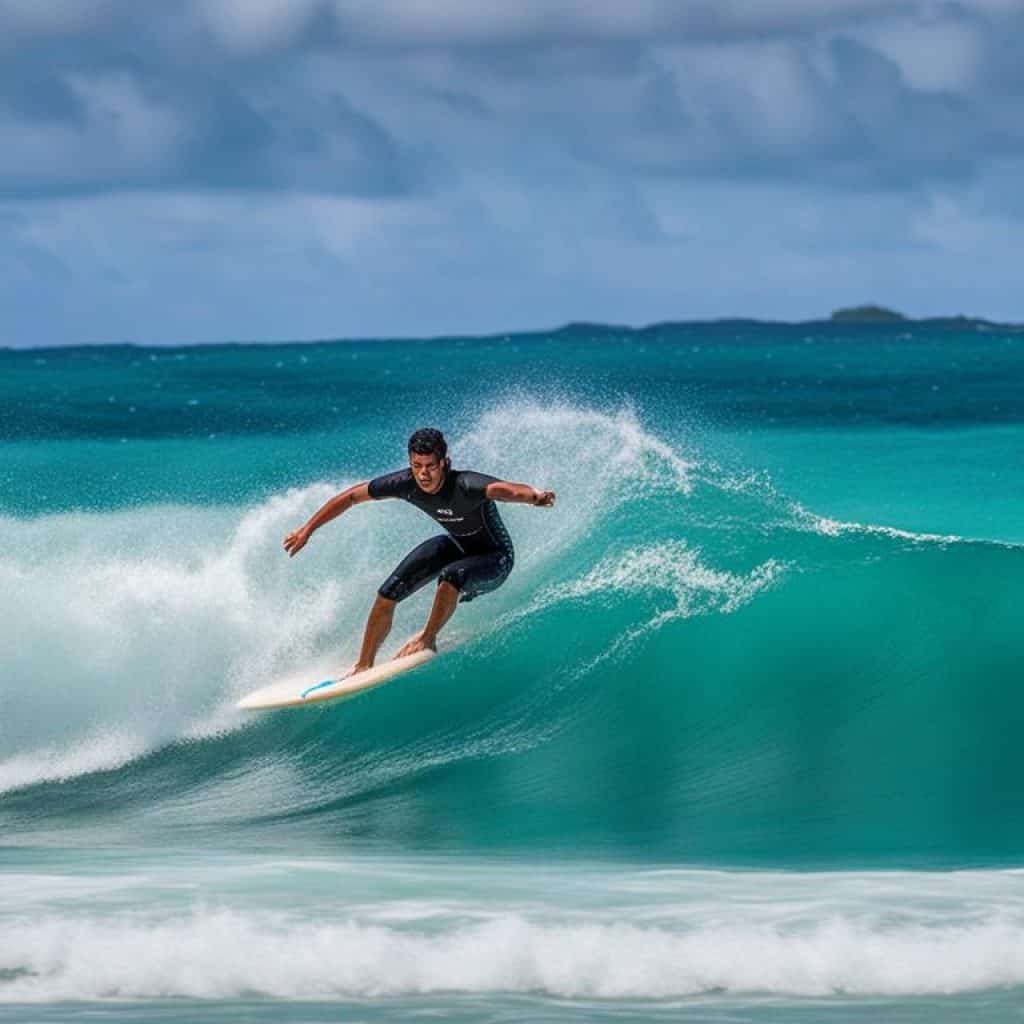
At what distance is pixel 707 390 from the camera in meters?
59.2

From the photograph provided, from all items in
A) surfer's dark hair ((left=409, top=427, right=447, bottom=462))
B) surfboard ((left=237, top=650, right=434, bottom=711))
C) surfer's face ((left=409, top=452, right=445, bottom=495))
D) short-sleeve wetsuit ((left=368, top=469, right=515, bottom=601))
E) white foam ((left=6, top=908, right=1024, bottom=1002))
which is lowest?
white foam ((left=6, top=908, right=1024, bottom=1002))

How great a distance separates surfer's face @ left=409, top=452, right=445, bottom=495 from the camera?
986cm

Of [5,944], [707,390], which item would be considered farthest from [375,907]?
[707,390]

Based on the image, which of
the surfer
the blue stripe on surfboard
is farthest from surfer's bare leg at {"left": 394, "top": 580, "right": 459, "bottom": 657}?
the blue stripe on surfboard

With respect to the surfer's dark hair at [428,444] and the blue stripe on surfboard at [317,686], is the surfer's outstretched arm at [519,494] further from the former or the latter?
the blue stripe on surfboard at [317,686]

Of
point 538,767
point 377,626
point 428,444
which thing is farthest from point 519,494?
point 538,767

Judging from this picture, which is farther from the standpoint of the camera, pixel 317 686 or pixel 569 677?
pixel 569 677

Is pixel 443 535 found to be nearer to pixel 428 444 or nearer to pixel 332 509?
pixel 332 509

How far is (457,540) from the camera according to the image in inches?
418

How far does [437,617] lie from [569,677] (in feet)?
5.65

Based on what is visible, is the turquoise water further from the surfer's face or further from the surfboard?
the surfer's face

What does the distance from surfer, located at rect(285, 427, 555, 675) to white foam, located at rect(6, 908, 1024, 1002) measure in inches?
99.4

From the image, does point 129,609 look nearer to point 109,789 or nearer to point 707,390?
point 109,789

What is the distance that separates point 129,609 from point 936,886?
6.54 meters
